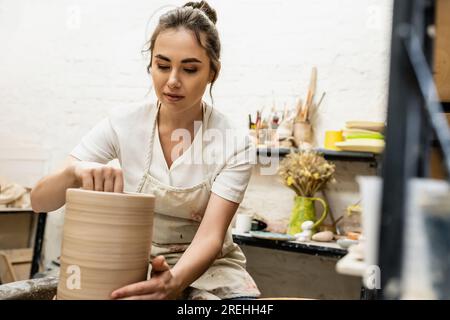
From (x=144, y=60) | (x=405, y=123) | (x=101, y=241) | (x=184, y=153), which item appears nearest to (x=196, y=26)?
(x=184, y=153)

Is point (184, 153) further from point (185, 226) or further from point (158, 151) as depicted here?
point (185, 226)

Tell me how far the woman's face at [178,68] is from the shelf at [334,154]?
1540 mm

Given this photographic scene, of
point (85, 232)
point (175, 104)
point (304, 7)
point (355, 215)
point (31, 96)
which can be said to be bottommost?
point (355, 215)

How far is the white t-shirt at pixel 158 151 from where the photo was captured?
4.66 ft

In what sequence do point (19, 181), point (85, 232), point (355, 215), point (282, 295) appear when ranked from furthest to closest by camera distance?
point (19, 181) → point (282, 295) → point (355, 215) → point (85, 232)

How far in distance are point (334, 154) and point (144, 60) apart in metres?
1.62

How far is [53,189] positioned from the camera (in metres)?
1.17

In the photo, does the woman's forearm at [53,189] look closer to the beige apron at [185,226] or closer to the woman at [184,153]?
the woman at [184,153]

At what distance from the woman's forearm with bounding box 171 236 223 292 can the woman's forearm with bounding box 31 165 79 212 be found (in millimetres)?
326

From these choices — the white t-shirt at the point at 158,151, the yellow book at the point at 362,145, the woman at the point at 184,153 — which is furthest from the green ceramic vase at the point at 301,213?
the white t-shirt at the point at 158,151

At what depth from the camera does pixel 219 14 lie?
130 inches

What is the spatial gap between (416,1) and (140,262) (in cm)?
69

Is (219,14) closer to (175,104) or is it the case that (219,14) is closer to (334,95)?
(334,95)
